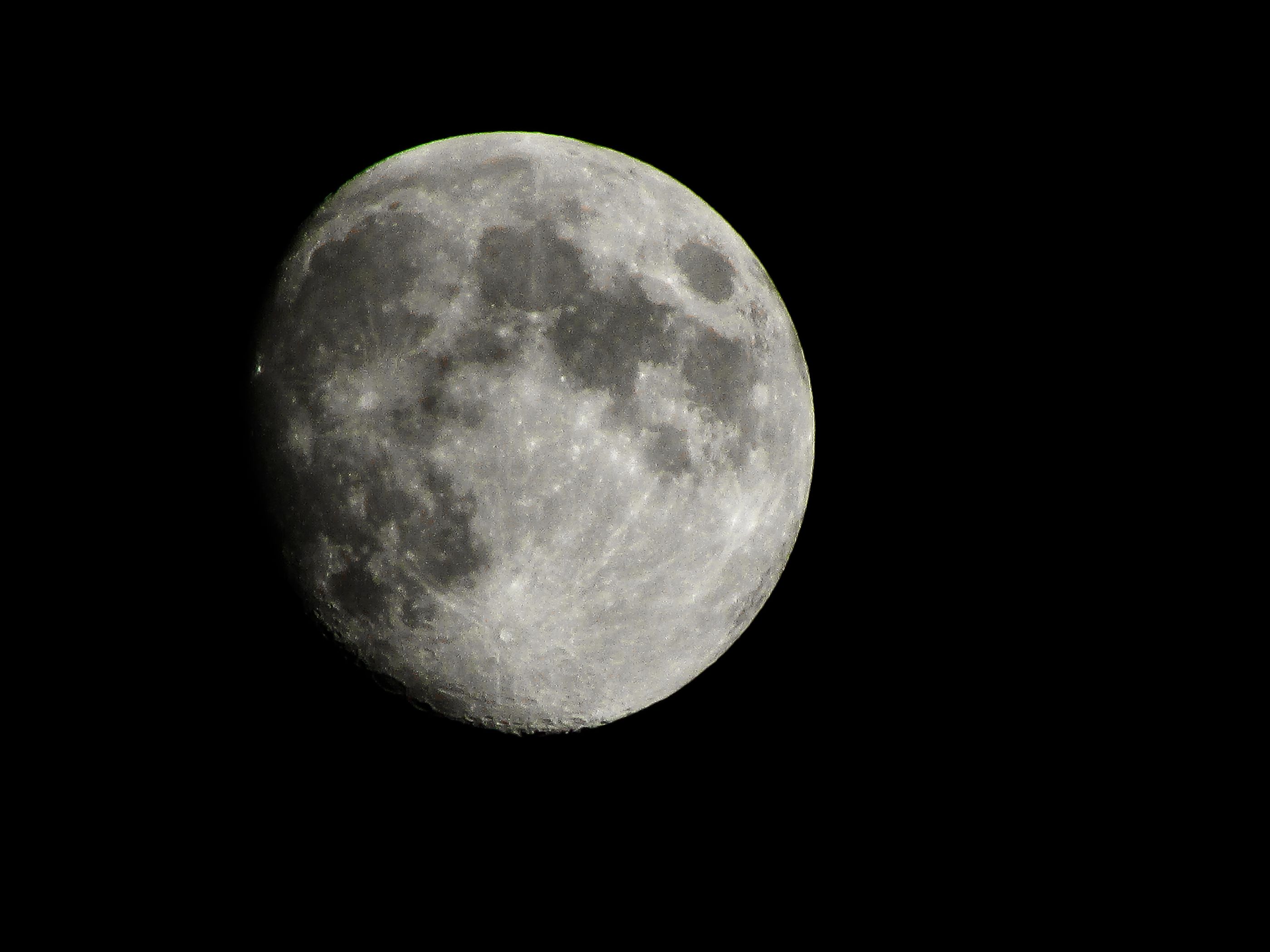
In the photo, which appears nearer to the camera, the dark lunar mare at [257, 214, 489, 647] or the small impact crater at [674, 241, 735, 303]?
the dark lunar mare at [257, 214, 489, 647]

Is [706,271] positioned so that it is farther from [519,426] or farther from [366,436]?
[366,436]

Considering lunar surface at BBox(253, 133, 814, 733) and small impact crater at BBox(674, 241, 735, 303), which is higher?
small impact crater at BBox(674, 241, 735, 303)

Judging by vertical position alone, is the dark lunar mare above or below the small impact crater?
below

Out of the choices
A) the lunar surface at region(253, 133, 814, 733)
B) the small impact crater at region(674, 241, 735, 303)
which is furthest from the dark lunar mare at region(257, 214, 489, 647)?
the small impact crater at region(674, 241, 735, 303)

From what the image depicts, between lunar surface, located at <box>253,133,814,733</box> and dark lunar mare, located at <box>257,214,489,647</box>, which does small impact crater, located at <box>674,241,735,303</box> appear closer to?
lunar surface, located at <box>253,133,814,733</box>

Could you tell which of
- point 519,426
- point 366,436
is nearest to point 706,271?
point 519,426

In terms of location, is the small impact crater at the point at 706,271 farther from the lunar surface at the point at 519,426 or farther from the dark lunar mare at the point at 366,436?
the dark lunar mare at the point at 366,436

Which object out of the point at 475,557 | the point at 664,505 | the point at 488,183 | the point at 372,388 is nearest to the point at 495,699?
the point at 475,557

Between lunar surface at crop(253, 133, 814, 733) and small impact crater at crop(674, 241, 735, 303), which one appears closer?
lunar surface at crop(253, 133, 814, 733)
